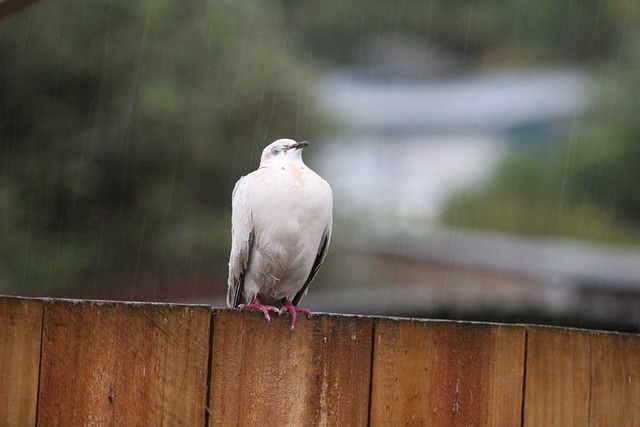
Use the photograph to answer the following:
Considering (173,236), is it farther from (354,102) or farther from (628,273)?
(628,273)

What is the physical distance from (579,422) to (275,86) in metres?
6.34

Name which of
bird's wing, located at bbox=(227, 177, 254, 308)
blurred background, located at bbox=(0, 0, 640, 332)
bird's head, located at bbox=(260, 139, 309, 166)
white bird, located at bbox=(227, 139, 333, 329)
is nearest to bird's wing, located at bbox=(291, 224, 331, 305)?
white bird, located at bbox=(227, 139, 333, 329)

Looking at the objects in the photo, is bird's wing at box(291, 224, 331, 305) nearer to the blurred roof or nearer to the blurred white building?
the blurred white building

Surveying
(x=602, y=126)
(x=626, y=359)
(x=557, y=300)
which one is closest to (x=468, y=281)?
(x=557, y=300)

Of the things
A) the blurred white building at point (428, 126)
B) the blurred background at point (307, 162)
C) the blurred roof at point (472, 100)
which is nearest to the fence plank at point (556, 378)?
the blurred background at point (307, 162)

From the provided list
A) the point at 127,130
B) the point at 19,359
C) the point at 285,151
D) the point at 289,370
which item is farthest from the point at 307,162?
the point at 19,359

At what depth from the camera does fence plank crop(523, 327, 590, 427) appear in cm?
203

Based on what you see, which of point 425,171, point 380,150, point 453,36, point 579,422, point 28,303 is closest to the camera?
point 28,303

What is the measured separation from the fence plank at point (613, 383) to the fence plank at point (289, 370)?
55 cm

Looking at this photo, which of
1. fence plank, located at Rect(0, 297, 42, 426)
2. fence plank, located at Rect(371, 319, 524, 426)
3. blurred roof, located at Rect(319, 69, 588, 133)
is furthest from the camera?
blurred roof, located at Rect(319, 69, 588, 133)

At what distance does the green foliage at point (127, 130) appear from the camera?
281 inches

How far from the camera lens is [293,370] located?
1.90m

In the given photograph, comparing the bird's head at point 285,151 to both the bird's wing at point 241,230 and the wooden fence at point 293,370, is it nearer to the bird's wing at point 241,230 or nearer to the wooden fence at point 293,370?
the bird's wing at point 241,230

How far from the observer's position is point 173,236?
7699mm
